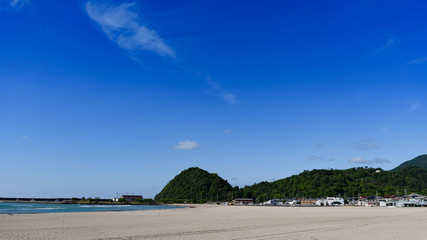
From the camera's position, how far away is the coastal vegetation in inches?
5084

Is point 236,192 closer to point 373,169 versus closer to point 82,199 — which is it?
point 82,199

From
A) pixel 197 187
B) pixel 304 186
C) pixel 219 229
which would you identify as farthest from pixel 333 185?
pixel 219 229

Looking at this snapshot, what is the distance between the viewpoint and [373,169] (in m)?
195

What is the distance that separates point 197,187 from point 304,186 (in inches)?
2447

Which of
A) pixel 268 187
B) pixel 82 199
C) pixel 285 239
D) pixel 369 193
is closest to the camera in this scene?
pixel 285 239

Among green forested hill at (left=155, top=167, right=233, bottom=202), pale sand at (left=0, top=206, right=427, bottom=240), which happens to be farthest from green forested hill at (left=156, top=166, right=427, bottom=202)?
pale sand at (left=0, top=206, right=427, bottom=240)

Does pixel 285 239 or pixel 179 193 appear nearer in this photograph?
pixel 285 239

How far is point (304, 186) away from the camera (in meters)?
136

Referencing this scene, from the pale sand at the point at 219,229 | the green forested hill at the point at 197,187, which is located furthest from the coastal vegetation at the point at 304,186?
the pale sand at the point at 219,229

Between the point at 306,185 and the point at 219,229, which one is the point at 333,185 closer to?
the point at 306,185

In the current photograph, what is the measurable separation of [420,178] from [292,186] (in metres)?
79.8

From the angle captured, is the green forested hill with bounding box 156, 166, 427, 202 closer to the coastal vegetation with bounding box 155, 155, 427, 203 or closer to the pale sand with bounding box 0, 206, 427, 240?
the coastal vegetation with bounding box 155, 155, 427, 203

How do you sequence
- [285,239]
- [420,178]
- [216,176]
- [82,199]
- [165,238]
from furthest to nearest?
[216,176] < [420,178] < [82,199] < [165,238] < [285,239]

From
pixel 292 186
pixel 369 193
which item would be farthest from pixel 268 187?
pixel 369 193
